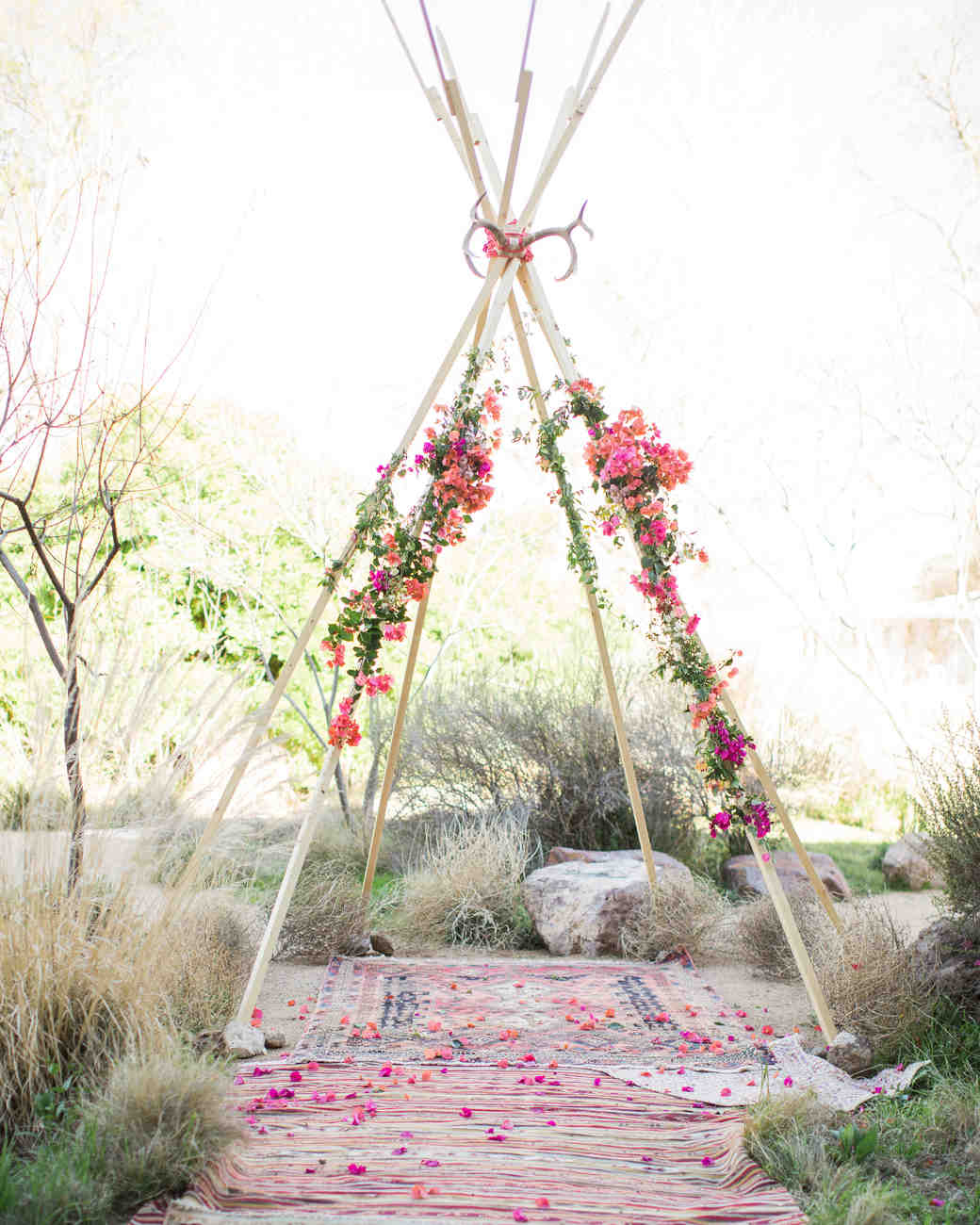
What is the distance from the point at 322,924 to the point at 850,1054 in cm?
206

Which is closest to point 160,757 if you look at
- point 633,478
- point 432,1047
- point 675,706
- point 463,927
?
point 432,1047

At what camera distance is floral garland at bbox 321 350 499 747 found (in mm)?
3223

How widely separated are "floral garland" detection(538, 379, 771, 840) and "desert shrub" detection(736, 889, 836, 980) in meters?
0.86

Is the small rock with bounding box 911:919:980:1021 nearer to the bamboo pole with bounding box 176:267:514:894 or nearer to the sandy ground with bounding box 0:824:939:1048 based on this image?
the sandy ground with bounding box 0:824:939:1048

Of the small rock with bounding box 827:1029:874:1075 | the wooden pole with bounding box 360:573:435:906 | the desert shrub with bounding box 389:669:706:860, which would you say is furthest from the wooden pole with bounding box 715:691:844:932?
the desert shrub with bounding box 389:669:706:860

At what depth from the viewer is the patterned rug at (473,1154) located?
180cm

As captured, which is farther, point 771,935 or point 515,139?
point 771,935

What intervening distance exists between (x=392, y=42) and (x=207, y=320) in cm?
482

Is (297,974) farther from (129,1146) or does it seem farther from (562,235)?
(562,235)

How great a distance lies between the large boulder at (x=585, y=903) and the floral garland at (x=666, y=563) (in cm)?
111

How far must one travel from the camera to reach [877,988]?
2873mm

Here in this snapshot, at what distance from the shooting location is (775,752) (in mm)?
6793

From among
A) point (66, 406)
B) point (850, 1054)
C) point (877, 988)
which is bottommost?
point (850, 1054)

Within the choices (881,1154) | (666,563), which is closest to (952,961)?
(881,1154)
